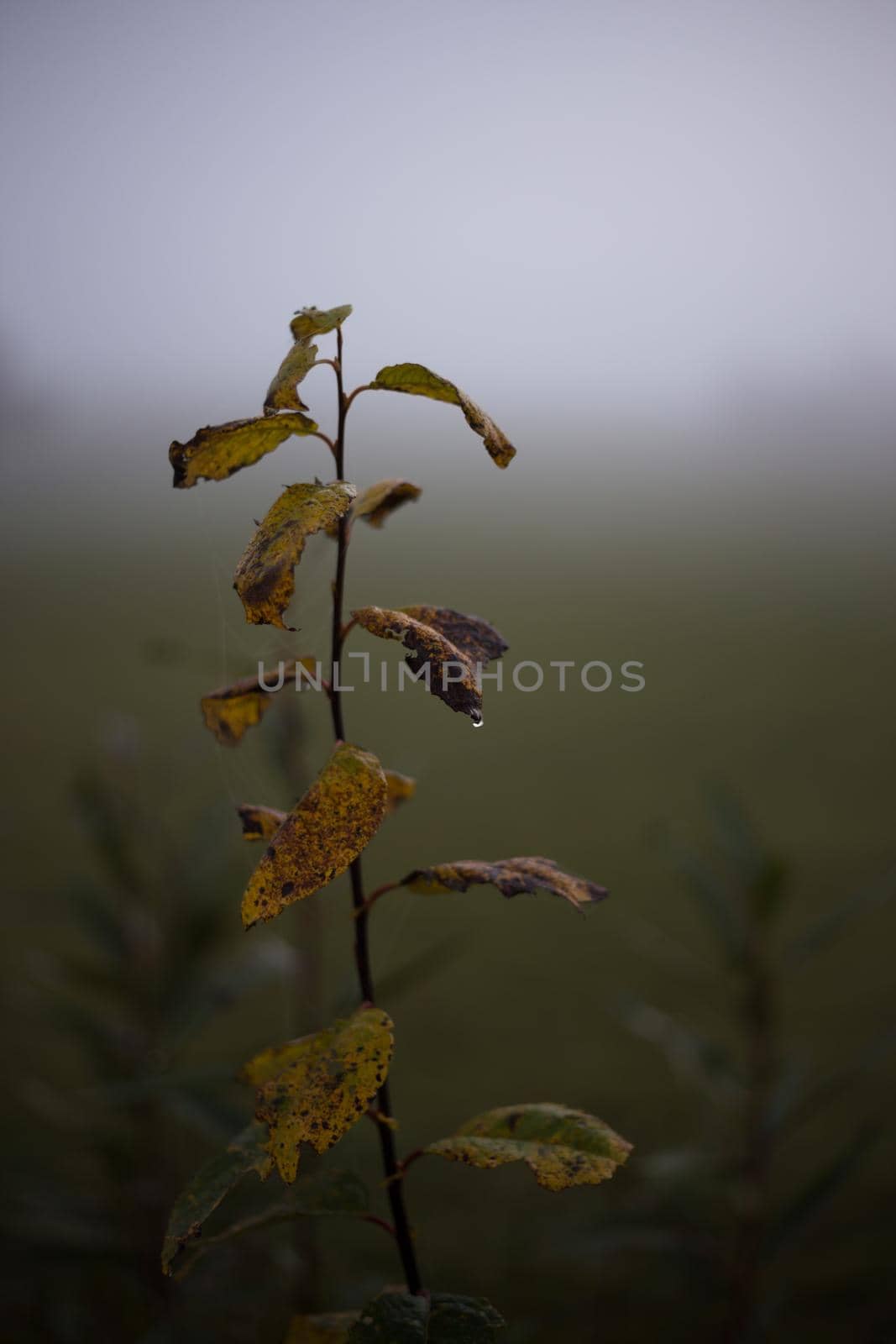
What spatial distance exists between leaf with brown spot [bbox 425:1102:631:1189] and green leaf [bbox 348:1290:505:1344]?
0.17ft

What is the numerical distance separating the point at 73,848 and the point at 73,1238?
119 centimetres

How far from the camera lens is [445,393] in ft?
1.10

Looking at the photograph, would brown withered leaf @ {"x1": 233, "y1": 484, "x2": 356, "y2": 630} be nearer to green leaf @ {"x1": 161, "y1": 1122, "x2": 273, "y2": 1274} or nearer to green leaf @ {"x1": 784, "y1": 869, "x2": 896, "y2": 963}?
green leaf @ {"x1": 161, "y1": 1122, "x2": 273, "y2": 1274}

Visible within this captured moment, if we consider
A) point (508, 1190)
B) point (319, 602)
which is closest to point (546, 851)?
point (508, 1190)

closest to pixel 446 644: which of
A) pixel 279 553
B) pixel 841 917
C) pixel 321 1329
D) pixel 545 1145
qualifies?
pixel 279 553

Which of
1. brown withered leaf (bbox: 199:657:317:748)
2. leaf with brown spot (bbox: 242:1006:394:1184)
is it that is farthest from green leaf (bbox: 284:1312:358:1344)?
brown withered leaf (bbox: 199:657:317:748)

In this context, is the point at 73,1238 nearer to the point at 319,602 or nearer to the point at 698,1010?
the point at 319,602

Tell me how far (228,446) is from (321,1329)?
1.16 ft

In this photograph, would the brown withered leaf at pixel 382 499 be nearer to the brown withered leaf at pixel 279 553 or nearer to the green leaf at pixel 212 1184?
the brown withered leaf at pixel 279 553

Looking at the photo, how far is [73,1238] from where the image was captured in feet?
2.78

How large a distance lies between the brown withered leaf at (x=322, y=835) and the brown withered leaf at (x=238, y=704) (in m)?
0.07

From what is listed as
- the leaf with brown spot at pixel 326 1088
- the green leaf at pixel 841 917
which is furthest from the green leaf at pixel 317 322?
the green leaf at pixel 841 917

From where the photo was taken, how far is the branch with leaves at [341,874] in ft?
0.98

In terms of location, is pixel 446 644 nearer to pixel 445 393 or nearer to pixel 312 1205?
pixel 445 393
